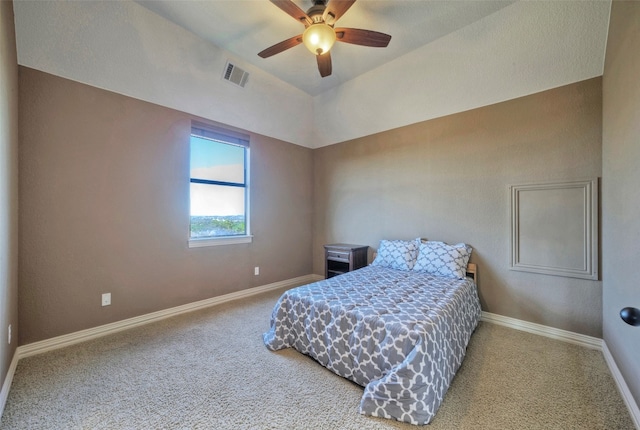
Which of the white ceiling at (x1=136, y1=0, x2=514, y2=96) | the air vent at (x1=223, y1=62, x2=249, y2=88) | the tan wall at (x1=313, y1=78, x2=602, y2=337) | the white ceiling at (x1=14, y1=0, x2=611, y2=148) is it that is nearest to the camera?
the white ceiling at (x1=14, y1=0, x2=611, y2=148)

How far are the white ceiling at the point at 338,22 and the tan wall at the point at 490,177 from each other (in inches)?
39.9

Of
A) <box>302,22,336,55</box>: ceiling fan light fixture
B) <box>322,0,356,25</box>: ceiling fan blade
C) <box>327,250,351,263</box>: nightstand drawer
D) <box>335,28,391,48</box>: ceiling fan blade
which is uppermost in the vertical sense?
<box>322,0,356,25</box>: ceiling fan blade

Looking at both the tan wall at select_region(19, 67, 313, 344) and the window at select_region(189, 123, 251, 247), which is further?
the window at select_region(189, 123, 251, 247)

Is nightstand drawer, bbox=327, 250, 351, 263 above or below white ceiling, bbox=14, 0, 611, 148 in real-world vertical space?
below

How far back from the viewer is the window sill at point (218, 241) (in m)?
3.22

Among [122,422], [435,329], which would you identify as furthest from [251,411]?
[435,329]

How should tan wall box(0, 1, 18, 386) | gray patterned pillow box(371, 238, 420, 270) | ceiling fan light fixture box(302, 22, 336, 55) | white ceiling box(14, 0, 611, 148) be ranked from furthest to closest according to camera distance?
gray patterned pillow box(371, 238, 420, 270) < white ceiling box(14, 0, 611, 148) < ceiling fan light fixture box(302, 22, 336, 55) < tan wall box(0, 1, 18, 386)

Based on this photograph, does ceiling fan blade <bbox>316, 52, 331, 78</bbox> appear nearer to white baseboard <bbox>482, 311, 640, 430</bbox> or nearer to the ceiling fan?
the ceiling fan

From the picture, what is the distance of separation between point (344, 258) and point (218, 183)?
7.05 feet

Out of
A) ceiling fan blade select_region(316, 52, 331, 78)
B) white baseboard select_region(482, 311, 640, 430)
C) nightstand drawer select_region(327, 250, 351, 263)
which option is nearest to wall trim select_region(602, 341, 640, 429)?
white baseboard select_region(482, 311, 640, 430)

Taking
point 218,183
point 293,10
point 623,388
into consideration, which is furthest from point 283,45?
point 623,388

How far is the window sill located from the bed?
1567 mm

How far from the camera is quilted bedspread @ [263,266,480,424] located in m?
1.50

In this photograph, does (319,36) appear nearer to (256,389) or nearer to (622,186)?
(622,186)
